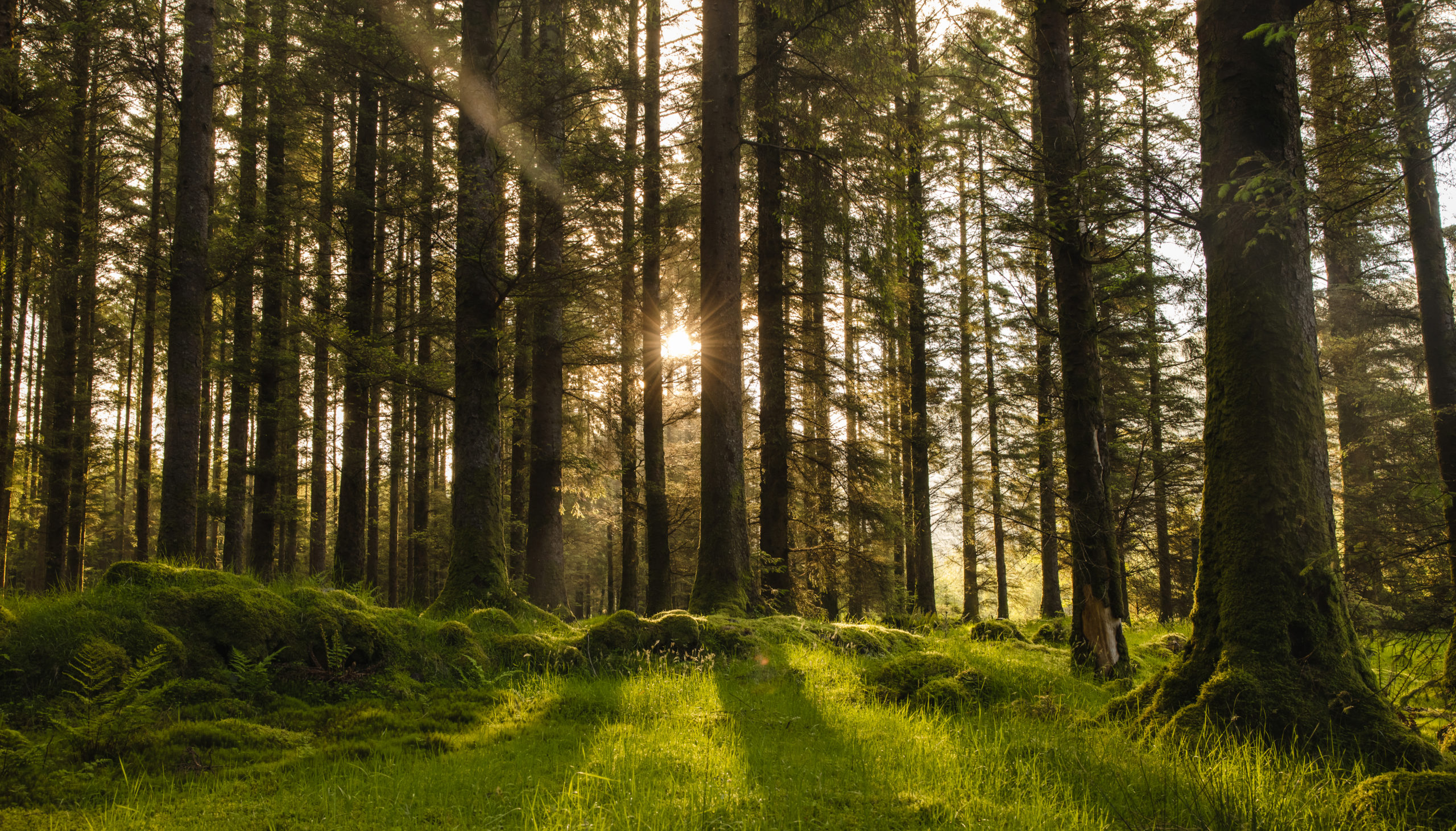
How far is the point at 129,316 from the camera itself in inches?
886

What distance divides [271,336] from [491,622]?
10529 mm

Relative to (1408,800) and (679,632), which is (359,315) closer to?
(679,632)

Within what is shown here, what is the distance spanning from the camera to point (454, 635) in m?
5.52

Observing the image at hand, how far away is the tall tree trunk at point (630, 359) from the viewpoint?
522 inches

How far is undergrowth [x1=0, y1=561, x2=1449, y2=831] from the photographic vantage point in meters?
2.80

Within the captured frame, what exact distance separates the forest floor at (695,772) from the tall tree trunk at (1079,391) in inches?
109

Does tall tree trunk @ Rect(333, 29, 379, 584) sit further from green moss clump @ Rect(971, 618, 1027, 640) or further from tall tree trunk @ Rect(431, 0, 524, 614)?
green moss clump @ Rect(971, 618, 1027, 640)

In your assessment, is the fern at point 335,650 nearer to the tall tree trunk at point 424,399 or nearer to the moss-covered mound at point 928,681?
the moss-covered mound at point 928,681

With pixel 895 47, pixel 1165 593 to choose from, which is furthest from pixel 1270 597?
pixel 1165 593

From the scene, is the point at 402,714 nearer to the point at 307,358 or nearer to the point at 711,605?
the point at 711,605

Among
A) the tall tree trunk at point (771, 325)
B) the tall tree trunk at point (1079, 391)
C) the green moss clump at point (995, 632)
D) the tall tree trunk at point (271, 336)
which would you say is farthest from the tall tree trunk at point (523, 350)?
the green moss clump at point (995, 632)

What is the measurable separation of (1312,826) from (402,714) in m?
4.89

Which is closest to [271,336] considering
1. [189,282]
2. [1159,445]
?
[189,282]

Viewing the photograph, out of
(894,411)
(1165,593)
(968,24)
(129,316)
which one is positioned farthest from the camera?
(129,316)
